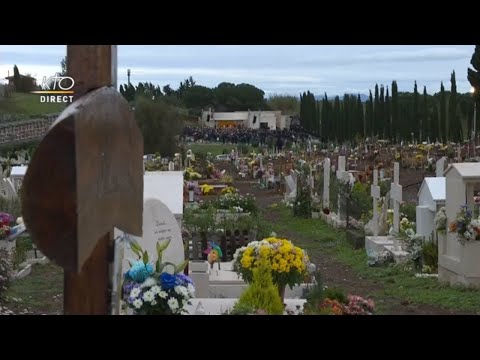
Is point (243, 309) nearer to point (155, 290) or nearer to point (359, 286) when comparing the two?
point (155, 290)

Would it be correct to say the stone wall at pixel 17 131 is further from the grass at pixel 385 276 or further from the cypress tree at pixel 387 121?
the cypress tree at pixel 387 121

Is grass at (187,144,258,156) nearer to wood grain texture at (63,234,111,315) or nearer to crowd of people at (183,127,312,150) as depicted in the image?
crowd of people at (183,127,312,150)

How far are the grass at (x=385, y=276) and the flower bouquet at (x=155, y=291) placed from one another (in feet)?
15.2

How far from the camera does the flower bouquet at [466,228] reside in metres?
11.1

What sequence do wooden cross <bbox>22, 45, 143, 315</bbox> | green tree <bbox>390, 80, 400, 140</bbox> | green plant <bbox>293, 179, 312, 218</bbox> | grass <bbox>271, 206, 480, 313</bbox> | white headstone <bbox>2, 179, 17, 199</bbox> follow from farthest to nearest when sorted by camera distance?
1. green tree <bbox>390, 80, 400, 140</bbox>
2. green plant <bbox>293, 179, 312, 218</bbox>
3. white headstone <bbox>2, 179, 17, 199</bbox>
4. grass <bbox>271, 206, 480, 313</bbox>
5. wooden cross <bbox>22, 45, 143, 315</bbox>

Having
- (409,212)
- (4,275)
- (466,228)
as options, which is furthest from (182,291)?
(409,212)

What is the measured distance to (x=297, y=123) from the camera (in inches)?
2704

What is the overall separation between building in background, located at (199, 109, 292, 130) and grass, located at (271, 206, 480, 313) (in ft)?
163

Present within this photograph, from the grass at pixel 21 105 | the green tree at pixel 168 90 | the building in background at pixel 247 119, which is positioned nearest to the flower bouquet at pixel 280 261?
the grass at pixel 21 105

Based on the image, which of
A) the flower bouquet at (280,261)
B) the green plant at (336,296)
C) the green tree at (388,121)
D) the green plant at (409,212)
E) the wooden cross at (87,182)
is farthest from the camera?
the green tree at (388,121)

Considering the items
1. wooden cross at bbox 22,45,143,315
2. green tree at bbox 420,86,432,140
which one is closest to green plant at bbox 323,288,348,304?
wooden cross at bbox 22,45,143,315

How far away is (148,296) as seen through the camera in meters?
5.72

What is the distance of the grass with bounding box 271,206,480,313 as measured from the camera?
10219 mm
